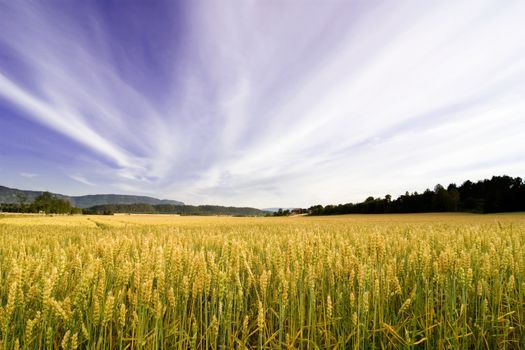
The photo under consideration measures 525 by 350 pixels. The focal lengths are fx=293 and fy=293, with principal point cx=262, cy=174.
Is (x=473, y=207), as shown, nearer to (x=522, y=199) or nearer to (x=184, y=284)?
(x=522, y=199)

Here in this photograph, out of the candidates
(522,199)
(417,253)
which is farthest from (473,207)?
(417,253)

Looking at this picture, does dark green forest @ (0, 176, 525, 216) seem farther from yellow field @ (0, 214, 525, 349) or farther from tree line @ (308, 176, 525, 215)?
yellow field @ (0, 214, 525, 349)

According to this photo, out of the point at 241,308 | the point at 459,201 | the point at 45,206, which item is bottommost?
the point at 241,308

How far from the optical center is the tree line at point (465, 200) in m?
67.4

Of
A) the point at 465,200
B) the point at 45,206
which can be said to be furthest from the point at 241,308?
the point at 45,206

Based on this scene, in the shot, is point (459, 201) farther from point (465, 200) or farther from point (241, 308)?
point (241, 308)

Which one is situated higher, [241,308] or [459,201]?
[459,201]

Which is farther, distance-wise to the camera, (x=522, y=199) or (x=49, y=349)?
(x=522, y=199)

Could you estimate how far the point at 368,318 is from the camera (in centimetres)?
290

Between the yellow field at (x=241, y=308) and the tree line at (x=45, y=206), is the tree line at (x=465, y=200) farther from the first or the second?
the tree line at (x=45, y=206)

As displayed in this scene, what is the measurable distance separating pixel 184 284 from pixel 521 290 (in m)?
3.88

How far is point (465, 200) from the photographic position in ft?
251

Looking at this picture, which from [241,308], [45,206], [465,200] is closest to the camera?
[241,308]

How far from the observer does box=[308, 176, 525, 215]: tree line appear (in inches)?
2653
